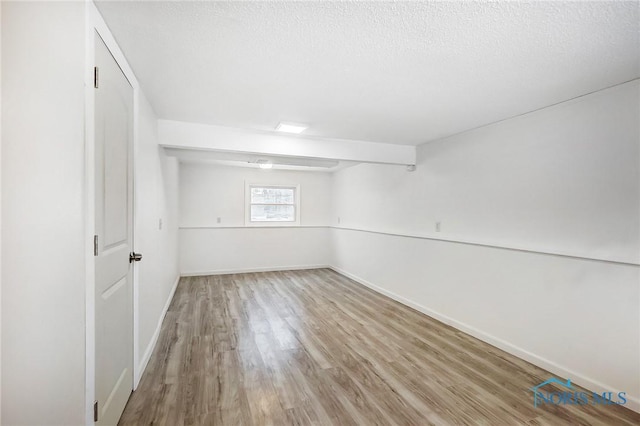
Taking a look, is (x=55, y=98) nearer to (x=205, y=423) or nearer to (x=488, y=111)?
(x=205, y=423)

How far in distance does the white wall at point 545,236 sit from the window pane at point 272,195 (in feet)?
10.4

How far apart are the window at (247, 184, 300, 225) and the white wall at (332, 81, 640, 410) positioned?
3.14 m

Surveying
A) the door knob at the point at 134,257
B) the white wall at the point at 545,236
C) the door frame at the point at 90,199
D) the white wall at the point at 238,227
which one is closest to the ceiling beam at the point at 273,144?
the white wall at the point at 545,236

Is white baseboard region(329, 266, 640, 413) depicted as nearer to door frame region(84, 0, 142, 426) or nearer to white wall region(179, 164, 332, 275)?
white wall region(179, 164, 332, 275)

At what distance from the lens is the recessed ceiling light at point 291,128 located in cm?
297

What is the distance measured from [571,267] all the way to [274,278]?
14.6 feet

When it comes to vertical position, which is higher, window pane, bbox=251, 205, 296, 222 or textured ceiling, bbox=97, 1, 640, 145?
textured ceiling, bbox=97, 1, 640, 145

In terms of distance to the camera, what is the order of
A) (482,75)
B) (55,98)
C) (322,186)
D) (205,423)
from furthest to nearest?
(322,186)
(482,75)
(205,423)
(55,98)

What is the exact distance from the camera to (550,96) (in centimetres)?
227

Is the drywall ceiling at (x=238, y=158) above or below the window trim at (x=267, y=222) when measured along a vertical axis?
above

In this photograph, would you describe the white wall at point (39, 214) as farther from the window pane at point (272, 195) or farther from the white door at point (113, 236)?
the window pane at point (272, 195)

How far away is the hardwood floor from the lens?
1.86m

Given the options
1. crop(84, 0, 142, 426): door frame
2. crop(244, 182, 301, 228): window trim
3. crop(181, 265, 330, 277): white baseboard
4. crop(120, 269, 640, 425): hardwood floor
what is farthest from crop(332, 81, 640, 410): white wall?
crop(84, 0, 142, 426): door frame

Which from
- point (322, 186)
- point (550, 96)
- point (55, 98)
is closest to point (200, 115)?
point (55, 98)
